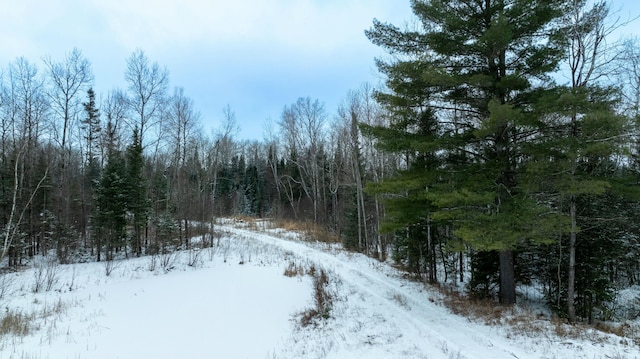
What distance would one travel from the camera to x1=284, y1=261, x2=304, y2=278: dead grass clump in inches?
481

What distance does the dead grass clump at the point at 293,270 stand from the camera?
40.1 feet

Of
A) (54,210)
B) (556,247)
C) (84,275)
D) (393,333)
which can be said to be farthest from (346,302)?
(54,210)

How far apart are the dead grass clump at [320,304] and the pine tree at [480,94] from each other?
A: 328 centimetres

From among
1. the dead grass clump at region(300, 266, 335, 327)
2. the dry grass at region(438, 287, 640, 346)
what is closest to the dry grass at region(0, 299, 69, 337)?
the dead grass clump at region(300, 266, 335, 327)

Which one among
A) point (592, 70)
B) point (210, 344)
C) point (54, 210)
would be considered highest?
point (592, 70)

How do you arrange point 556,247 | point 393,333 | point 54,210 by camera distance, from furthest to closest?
1. point 54,210
2. point 556,247
3. point 393,333

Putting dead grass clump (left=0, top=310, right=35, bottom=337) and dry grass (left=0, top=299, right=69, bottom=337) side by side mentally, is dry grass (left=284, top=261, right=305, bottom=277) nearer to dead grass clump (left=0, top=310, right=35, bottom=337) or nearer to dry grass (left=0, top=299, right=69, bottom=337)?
dry grass (left=0, top=299, right=69, bottom=337)

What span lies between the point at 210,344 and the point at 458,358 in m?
4.92

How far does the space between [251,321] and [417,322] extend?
4.06 meters

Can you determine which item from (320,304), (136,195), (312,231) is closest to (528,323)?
(320,304)

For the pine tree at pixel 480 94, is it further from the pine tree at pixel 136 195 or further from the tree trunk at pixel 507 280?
the pine tree at pixel 136 195

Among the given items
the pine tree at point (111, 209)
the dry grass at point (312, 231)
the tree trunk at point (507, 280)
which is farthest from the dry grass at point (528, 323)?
the pine tree at point (111, 209)

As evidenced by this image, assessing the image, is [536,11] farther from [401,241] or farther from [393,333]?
[401,241]

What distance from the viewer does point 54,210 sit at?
20422 mm
